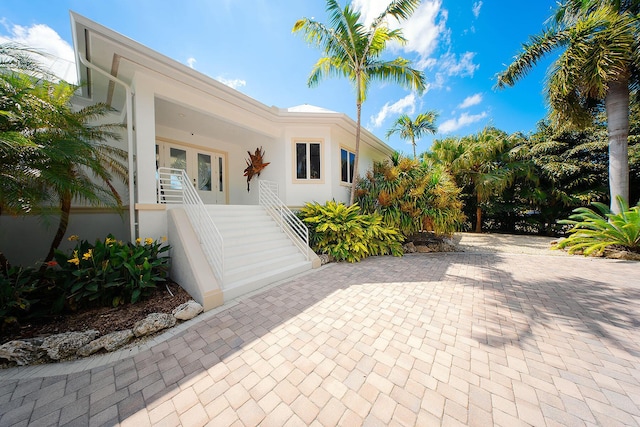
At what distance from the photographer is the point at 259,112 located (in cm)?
682

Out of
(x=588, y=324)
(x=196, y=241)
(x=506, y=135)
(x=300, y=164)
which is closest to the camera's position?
(x=588, y=324)

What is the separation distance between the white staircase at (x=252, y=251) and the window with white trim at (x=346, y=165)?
13.2ft

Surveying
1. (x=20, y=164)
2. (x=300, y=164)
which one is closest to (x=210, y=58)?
(x=300, y=164)

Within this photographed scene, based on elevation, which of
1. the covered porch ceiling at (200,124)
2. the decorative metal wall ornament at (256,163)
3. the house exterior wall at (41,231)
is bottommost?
the house exterior wall at (41,231)

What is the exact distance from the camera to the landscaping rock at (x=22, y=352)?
2.27 meters

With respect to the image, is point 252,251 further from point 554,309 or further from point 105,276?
point 554,309

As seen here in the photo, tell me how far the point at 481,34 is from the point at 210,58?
10.4m

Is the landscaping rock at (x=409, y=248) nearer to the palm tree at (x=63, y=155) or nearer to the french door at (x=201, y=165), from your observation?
the french door at (x=201, y=165)

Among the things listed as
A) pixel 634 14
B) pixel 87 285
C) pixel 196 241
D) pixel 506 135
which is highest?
pixel 634 14

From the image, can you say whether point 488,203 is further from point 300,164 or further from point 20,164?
point 20,164

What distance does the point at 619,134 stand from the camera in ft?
22.8

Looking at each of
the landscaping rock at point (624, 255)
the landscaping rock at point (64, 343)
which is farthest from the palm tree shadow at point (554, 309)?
the landscaping rock at point (64, 343)

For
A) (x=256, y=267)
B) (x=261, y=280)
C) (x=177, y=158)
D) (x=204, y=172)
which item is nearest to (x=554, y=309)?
(x=261, y=280)

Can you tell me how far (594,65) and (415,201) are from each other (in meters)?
6.36
